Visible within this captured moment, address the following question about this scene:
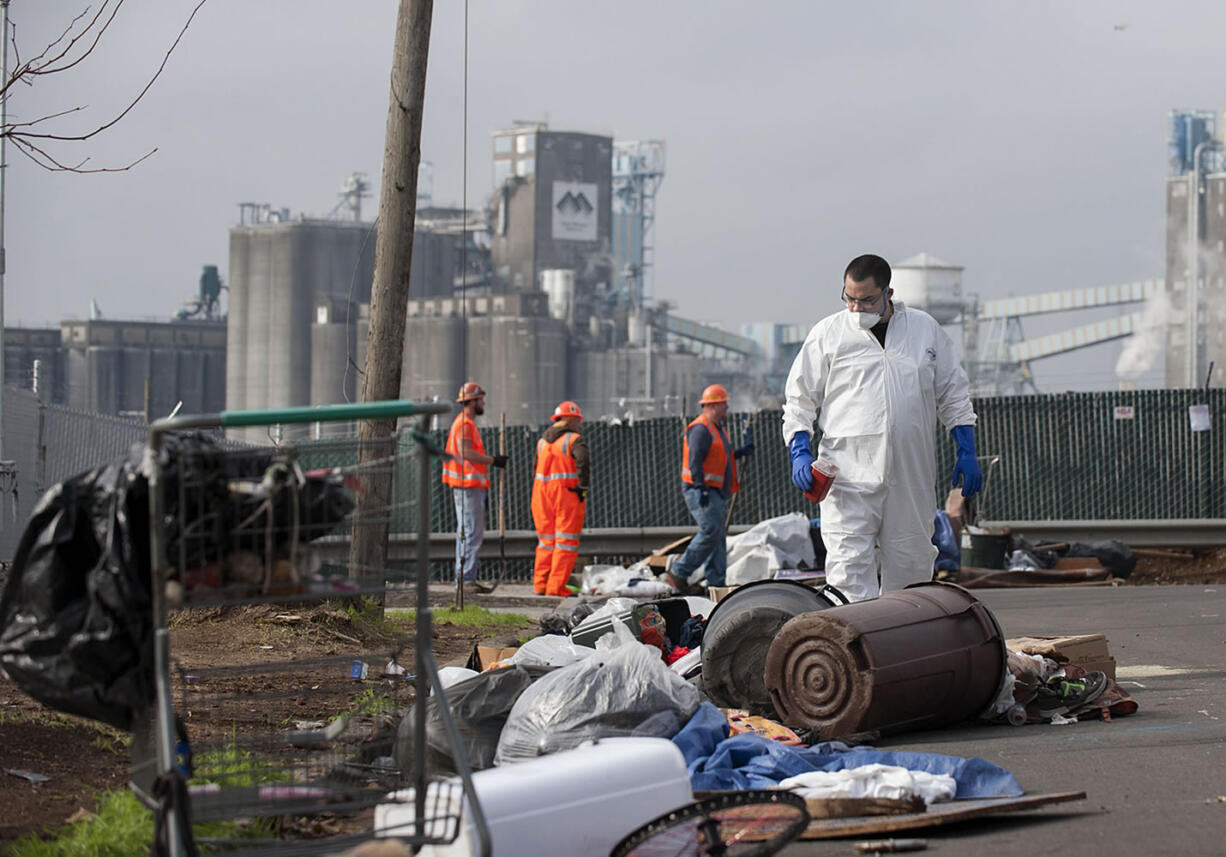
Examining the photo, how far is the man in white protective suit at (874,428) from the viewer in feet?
24.1

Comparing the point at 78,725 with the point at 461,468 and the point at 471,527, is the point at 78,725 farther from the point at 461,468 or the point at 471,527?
the point at 471,527

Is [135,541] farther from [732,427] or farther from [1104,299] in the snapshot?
[1104,299]

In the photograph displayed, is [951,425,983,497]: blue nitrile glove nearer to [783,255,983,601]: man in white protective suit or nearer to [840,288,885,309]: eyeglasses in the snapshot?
[783,255,983,601]: man in white protective suit

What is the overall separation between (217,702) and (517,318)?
11653 cm

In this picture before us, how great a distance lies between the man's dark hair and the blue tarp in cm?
266

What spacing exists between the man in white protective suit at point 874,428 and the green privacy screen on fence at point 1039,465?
12733 mm

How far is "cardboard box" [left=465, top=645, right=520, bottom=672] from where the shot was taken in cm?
754

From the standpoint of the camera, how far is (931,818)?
4680mm

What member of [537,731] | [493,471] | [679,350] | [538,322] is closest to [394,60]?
[537,731]

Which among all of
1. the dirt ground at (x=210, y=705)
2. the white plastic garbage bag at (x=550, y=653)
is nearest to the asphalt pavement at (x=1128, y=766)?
the white plastic garbage bag at (x=550, y=653)

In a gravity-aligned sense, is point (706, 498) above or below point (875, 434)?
below

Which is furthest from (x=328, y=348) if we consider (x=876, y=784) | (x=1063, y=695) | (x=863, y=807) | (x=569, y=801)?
(x=569, y=801)

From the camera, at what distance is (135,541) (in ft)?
12.1

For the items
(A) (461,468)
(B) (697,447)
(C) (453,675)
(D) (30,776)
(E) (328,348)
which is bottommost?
(D) (30,776)
